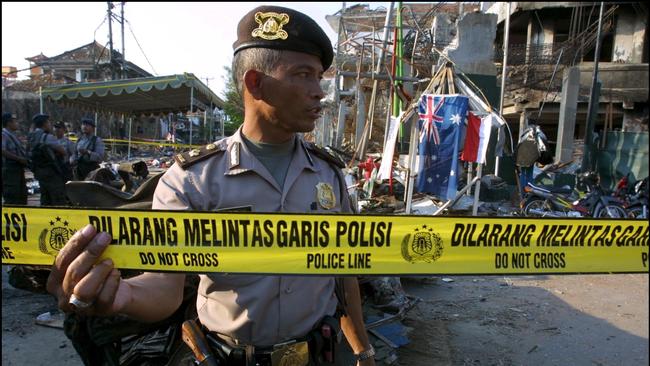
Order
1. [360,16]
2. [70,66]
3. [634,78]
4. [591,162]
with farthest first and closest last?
[70,66] < [360,16] < [634,78] < [591,162]

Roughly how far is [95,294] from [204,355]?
1.62 ft

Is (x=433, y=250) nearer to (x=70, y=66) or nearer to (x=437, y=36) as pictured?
(x=437, y=36)

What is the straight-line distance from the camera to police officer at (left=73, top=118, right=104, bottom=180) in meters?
7.73

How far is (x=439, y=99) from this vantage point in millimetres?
6746

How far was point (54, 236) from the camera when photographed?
1.40m

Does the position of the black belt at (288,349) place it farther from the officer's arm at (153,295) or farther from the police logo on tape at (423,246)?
the police logo on tape at (423,246)

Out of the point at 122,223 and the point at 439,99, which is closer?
the point at 122,223

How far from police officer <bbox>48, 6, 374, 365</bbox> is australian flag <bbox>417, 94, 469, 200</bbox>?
549cm

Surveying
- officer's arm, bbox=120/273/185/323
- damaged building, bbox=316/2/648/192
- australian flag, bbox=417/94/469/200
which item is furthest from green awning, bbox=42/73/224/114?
officer's arm, bbox=120/273/185/323

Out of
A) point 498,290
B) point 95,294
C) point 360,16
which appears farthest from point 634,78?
point 95,294

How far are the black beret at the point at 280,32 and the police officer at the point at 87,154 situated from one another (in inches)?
289

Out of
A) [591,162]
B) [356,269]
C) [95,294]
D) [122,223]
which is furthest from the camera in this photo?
[591,162]

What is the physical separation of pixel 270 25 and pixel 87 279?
104cm

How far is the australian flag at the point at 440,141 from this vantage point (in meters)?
6.77
